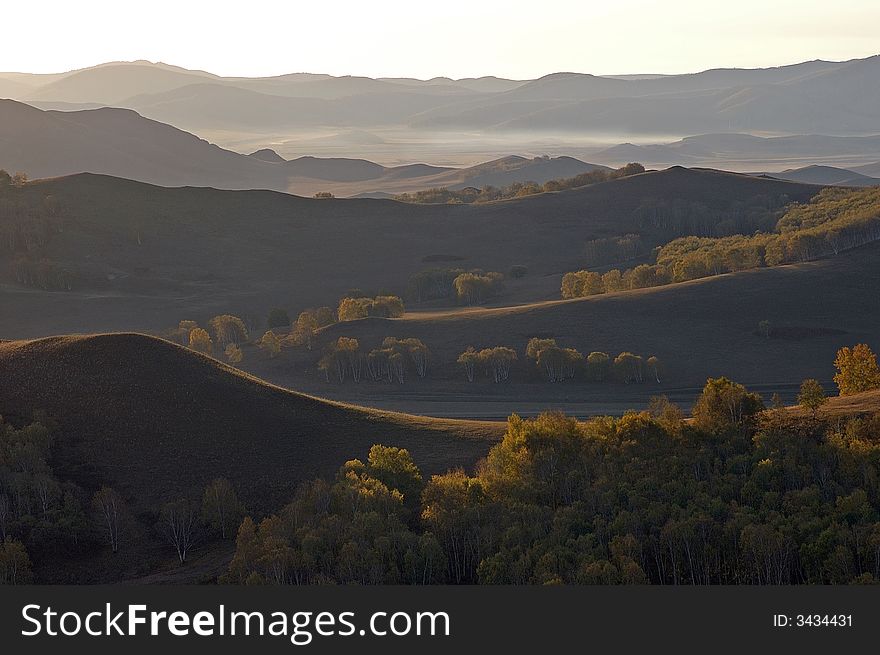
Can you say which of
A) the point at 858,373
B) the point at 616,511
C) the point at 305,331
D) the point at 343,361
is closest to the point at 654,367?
the point at 858,373

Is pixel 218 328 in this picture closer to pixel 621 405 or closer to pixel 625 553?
pixel 621 405

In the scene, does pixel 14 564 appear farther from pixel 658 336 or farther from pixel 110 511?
pixel 658 336

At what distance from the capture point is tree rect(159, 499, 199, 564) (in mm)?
73125

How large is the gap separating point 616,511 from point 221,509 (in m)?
30.8

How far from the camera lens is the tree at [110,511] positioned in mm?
73688

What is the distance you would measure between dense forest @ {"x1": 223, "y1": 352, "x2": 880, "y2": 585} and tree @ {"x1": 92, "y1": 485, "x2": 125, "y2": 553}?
1059 cm

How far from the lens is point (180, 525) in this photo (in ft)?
242

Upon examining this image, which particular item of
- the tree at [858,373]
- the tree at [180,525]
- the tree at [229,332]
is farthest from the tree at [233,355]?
the tree at [858,373]

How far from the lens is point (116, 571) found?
70.8 meters

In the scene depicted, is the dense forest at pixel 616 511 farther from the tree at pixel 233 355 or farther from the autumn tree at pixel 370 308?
the autumn tree at pixel 370 308

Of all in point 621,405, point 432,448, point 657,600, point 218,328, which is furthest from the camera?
point 218,328

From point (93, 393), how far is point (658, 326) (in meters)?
92.4

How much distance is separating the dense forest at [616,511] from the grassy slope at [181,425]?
9.03m

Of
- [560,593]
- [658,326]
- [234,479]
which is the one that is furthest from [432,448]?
[658,326]
